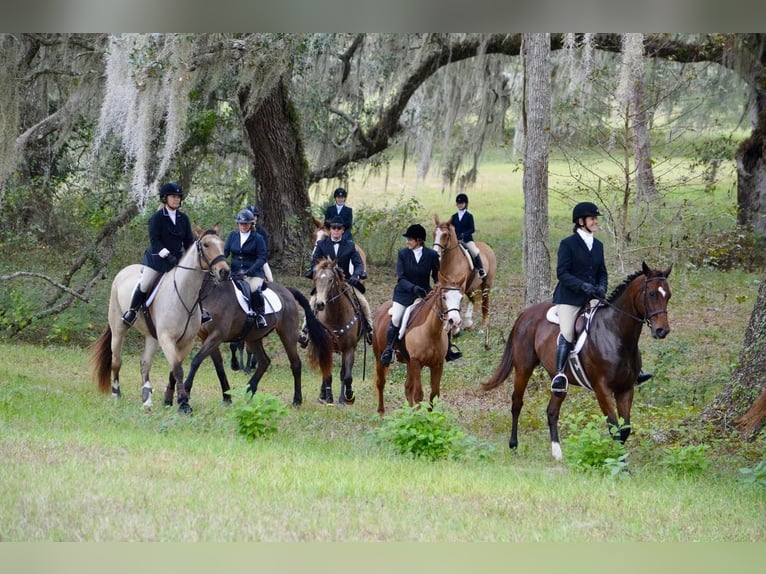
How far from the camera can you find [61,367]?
1410 centimetres

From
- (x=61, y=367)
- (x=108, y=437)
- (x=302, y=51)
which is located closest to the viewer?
(x=108, y=437)

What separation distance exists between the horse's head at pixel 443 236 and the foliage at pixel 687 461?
23.6ft

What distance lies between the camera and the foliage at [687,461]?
29.3 ft

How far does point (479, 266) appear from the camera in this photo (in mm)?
17234

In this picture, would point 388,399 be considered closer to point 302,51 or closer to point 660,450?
point 660,450

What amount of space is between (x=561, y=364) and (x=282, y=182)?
11.4 m

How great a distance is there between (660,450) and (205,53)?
30.1ft

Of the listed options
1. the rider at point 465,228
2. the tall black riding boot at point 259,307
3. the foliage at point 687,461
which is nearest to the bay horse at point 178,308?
the tall black riding boot at point 259,307

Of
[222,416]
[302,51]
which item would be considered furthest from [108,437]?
[302,51]

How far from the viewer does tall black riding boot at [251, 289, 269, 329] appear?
1201 centimetres

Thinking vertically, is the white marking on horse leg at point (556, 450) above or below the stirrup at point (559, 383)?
below

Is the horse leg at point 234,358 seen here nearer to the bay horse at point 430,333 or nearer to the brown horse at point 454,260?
the brown horse at point 454,260

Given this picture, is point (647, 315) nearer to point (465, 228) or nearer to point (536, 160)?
point (536, 160)

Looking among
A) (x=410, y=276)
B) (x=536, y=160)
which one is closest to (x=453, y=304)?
(x=410, y=276)
